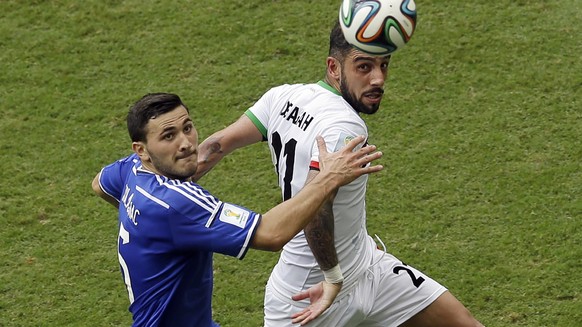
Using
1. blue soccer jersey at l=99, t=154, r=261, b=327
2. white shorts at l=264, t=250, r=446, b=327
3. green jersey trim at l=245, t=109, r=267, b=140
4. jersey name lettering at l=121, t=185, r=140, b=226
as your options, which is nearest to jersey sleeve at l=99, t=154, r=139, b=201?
blue soccer jersey at l=99, t=154, r=261, b=327

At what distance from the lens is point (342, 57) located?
6695mm

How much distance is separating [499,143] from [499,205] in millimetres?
816

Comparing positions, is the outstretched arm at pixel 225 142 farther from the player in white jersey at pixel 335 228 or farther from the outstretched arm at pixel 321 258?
the outstretched arm at pixel 321 258

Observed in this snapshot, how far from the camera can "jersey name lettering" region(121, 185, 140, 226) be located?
6.20m

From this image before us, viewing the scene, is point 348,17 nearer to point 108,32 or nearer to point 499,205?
point 499,205

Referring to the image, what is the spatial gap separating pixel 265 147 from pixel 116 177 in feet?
11.0

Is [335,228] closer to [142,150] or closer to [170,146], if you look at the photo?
[170,146]

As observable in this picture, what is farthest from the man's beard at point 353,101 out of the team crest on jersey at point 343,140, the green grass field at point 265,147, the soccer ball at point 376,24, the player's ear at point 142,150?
the green grass field at point 265,147

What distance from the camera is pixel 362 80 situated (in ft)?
21.8

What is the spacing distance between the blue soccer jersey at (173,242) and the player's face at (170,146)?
9 cm

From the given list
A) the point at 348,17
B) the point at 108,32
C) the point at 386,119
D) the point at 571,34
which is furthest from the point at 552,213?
the point at 108,32

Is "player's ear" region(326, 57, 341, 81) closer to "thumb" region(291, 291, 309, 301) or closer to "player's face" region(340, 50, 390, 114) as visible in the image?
"player's face" region(340, 50, 390, 114)

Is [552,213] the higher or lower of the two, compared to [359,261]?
lower

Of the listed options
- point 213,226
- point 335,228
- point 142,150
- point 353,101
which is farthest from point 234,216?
point 353,101
